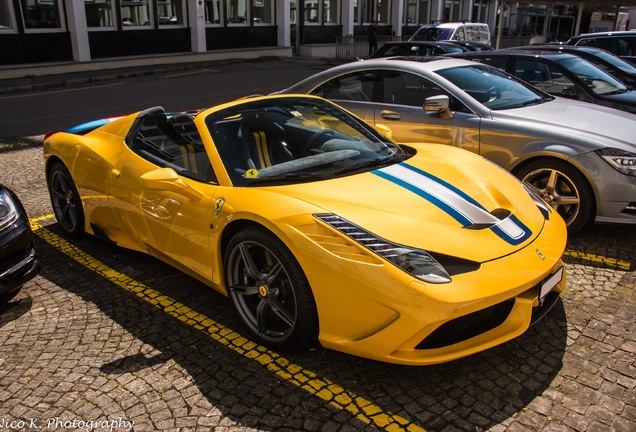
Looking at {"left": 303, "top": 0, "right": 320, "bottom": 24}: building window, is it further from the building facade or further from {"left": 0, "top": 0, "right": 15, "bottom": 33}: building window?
{"left": 0, "top": 0, "right": 15, "bottom": 33}: building window

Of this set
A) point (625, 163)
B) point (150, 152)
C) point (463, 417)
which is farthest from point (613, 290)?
point (150, 152)

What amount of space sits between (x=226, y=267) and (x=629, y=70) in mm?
8530

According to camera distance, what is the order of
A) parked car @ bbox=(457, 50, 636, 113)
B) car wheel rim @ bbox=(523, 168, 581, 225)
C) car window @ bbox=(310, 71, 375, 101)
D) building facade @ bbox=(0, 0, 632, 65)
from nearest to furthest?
car wheel rim @ bbox=(523, 168, 581, 225)
car window @ bbox=(310, 71, 375, 101)
parked car @ bbox=(457, 50, 636, 113)
building facade @ bbox=(0, 0, 632, 65)

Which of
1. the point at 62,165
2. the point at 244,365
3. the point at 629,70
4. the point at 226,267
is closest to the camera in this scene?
the point at 244,365

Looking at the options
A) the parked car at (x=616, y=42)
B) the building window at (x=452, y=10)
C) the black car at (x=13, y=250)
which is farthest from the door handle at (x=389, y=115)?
the building window at (x=452, y=10)

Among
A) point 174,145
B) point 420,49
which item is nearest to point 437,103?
point 174,145

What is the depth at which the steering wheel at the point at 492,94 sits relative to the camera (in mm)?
5711

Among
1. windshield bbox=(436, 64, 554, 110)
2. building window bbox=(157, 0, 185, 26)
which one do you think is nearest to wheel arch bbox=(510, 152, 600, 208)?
windshield bbox=(436, 64, 554, 110)

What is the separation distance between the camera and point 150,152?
4.17 m

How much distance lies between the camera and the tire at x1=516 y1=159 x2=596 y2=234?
Result: 4.70 metres

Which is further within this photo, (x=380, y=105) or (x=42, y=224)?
(x=380, y=105)

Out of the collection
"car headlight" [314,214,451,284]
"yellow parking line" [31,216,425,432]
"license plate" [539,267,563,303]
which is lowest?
"yellow parking line" [31,216,425,432]

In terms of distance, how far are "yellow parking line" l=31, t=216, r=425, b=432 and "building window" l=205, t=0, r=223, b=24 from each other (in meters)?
19.6

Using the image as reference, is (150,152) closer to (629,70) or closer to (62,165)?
(62,165)
